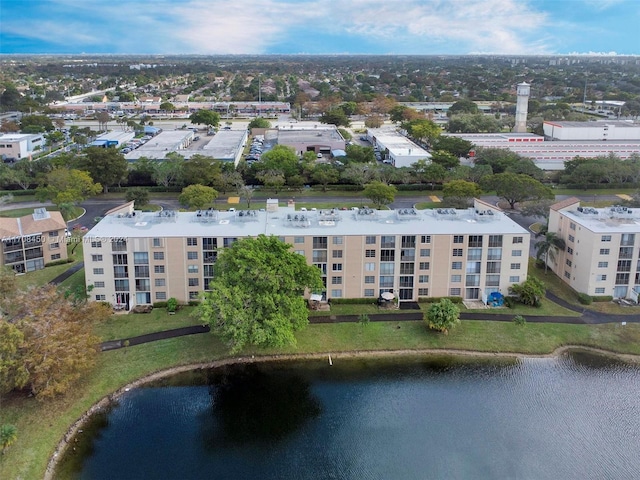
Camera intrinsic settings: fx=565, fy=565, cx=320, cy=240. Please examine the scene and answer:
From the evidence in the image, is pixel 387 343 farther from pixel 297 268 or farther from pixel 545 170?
pixel 545 170

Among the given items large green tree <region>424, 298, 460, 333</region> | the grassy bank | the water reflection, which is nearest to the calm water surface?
the water reflection

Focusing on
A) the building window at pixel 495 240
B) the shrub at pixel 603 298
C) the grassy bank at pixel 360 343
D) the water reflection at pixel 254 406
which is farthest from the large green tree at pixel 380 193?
the water reflection at pixel 254 406

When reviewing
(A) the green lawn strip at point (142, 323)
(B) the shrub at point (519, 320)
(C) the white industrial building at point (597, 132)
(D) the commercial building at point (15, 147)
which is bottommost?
(A) the green lawn strip at point (142, 323)

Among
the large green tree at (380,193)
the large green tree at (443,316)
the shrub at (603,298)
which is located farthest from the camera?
the large green tree at (380,193)

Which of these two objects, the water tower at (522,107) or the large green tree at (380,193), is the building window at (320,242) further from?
the water tower at (522,107)

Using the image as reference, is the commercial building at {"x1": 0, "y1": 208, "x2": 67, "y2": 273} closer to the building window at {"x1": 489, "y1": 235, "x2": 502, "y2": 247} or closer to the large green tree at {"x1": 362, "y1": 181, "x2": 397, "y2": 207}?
the large green tree at {"x1": 362, "y1": 181, "x2": 397, "y2": 207}
